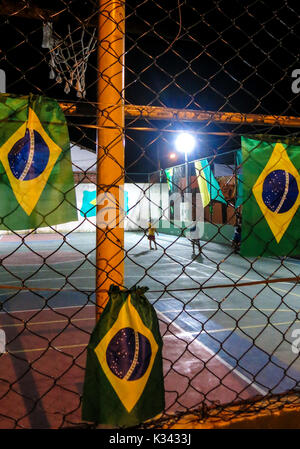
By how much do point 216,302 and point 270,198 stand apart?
1435 mm

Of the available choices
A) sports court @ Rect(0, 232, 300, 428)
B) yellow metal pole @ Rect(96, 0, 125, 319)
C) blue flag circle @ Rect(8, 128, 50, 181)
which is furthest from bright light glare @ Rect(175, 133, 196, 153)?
blue flag circle @ Rect(8, 128, 50, 181)

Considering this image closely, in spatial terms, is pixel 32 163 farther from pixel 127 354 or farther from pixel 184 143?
pixel 184 143

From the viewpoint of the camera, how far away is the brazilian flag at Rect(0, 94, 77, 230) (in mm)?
1005

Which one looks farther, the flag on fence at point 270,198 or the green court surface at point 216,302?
the green court surface at point 216,302

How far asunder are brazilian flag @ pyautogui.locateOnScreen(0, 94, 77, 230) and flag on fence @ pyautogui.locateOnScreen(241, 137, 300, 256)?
0.74m

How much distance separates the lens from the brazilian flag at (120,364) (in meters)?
1.05

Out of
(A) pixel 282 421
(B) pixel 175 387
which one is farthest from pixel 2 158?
(B) pixel 175 387

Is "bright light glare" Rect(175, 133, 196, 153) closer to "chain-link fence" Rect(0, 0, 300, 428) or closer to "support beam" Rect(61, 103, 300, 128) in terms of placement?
"chain-link fence" Rect(0, 0, 300, 428)

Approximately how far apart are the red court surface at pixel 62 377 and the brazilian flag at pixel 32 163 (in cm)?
89

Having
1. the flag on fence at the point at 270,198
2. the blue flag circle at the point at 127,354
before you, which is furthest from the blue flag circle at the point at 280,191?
the blue flag circle at the point at 127,354

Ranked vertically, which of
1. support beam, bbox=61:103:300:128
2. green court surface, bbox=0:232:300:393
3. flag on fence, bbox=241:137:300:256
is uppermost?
support beam, bbox=61:103:300:128

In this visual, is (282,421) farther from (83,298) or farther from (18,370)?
(83,298)

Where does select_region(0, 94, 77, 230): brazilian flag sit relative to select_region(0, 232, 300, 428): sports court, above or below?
above

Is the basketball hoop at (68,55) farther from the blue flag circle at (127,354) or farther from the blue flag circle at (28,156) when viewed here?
the blue flag circle at (127,354)
